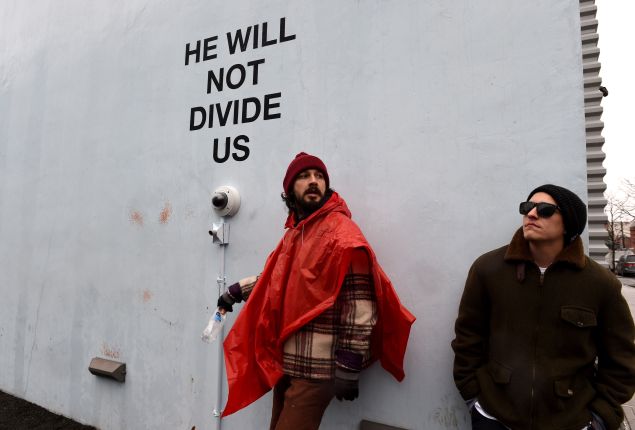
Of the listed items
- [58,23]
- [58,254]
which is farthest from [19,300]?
[58,23]

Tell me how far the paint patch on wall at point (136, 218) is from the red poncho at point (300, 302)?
173 centimetres

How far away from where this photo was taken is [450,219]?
2.30 metres

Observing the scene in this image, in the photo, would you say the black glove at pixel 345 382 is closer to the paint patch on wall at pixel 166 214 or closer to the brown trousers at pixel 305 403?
the brown trousers at pixel 305 403

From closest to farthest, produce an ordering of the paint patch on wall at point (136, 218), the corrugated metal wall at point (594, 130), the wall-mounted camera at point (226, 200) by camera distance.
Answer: the corrugated metal wall at point (594, 130) → the wall-mounted camera at point (226, 200) → the paint patch on wall at point (136, 218)

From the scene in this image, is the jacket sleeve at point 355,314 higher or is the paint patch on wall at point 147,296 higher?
the jacket sleeve at point 355,314

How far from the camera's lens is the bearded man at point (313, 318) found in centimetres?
195

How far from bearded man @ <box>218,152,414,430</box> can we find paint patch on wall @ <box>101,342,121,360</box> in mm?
1818

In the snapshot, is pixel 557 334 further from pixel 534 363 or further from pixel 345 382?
pixel 345 382

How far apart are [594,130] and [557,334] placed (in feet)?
3.79

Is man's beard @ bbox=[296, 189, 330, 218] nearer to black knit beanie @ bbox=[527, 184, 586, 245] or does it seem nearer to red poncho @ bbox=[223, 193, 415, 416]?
red poncho @ bbox=[223, 193, 415, 416]

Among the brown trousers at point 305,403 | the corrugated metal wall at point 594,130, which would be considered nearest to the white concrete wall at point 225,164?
the corrugated metal wall at point 594,130

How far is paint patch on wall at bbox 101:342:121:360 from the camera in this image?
356 centimetres

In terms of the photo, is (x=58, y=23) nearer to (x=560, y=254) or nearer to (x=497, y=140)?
(x=497, y=140)

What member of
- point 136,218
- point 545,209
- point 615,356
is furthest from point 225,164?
point 615,356
